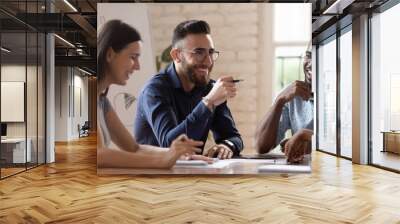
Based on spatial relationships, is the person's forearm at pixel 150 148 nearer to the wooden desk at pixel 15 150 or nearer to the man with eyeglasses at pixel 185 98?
the man with eyeglasses at pixel 185 98

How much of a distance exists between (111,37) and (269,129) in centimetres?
266

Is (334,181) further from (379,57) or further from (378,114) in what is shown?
(379,57)

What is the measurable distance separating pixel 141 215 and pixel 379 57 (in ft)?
18.8

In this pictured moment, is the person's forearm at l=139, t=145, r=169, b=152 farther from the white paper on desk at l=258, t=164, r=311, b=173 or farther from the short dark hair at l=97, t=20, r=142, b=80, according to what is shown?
the white paper on desk at l=258, t=164, r=311, b=173

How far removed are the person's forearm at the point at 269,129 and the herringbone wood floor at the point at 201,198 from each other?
20.1 inches

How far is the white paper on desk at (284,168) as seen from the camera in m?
6.11

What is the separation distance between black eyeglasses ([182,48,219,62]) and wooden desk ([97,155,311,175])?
150cm

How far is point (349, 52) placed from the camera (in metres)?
8.89

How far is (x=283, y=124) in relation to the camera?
6.12 m

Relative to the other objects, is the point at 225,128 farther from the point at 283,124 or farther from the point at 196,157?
the point at 283,124

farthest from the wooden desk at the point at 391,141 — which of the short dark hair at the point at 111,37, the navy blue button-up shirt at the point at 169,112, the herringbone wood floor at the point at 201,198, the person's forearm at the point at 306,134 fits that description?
the short dark hair at the point at 111,37

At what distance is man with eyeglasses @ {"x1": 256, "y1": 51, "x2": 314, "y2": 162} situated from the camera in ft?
20.0

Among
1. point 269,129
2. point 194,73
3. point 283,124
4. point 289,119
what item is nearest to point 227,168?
point 269,129

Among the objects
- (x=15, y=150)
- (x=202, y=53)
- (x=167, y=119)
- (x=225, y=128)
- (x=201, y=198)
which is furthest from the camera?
(x=15, y=150)
